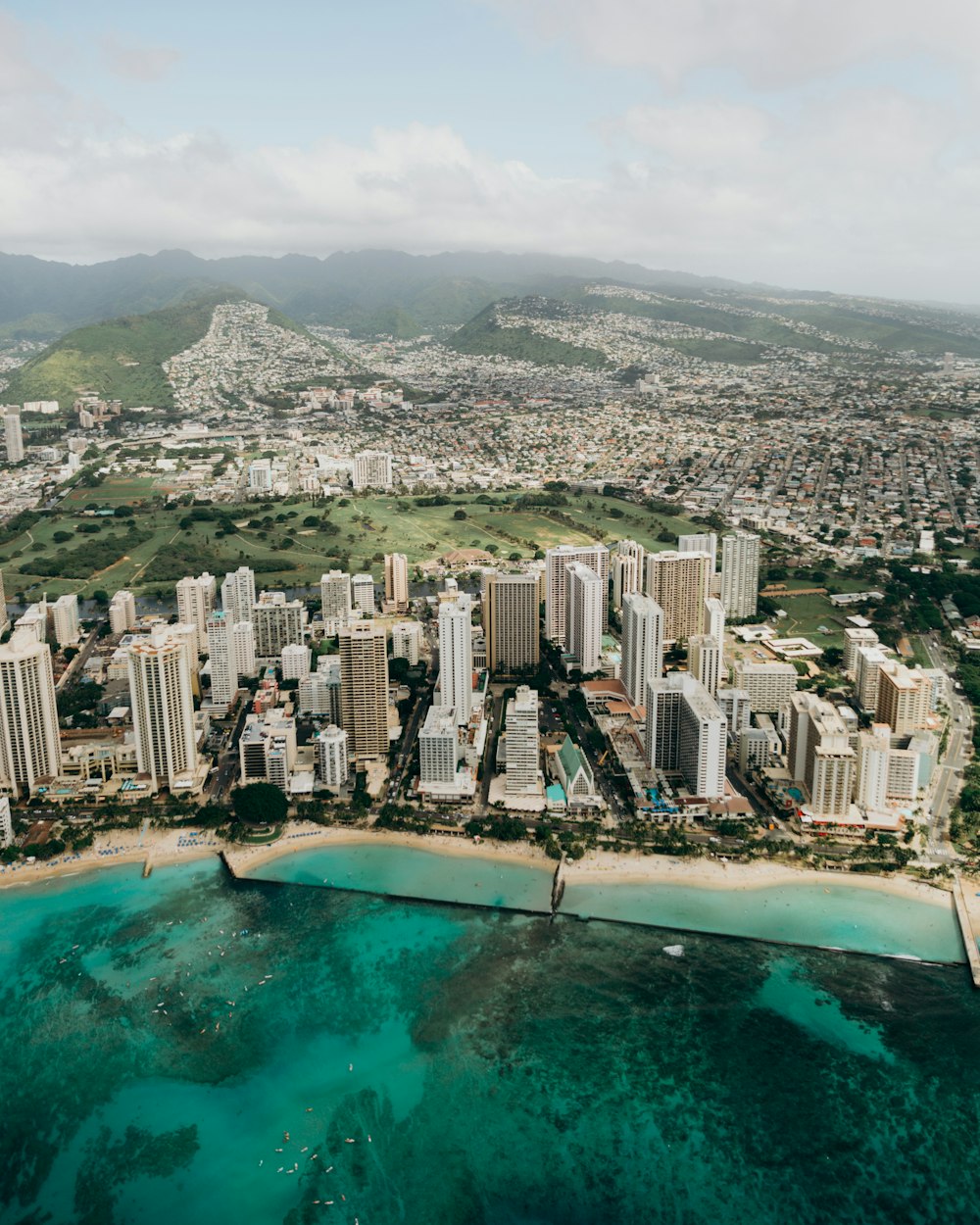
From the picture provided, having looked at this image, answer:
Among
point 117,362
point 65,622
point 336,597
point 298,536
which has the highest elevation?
point 117,362

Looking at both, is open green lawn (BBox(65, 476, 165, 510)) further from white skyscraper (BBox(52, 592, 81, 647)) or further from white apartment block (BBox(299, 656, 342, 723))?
white apartment block (BBox(299, 656, 342, 723))

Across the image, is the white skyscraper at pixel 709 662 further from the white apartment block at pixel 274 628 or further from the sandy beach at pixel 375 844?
the white apartment block at pixel 274 628

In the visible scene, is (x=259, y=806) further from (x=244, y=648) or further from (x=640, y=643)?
(x=640, y=643)

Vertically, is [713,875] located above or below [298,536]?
below

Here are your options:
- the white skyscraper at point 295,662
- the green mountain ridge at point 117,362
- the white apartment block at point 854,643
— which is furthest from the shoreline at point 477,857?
the green mountain ridge at point 117,362

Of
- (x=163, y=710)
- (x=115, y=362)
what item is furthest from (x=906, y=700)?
(x=115, y=362)
